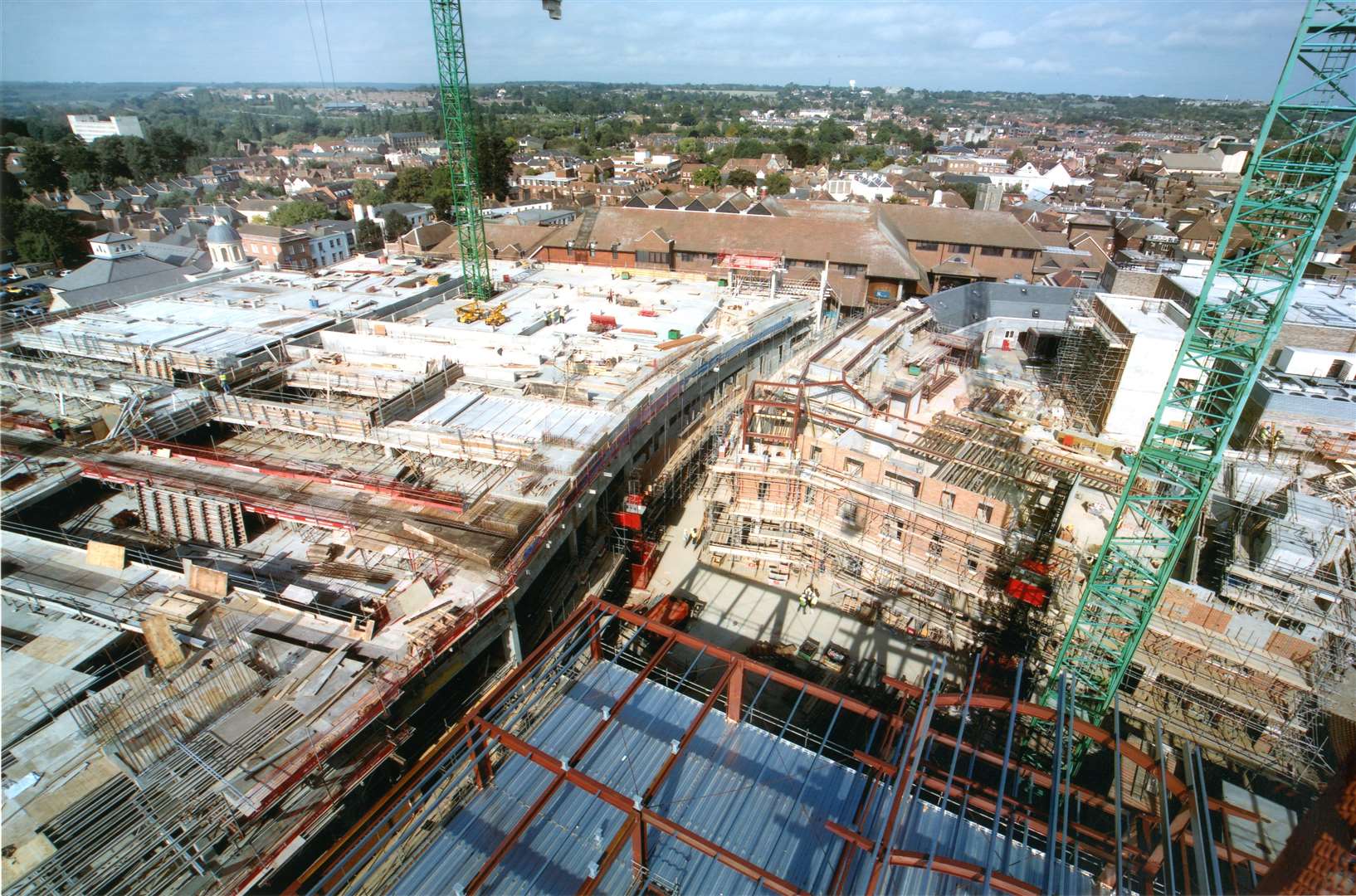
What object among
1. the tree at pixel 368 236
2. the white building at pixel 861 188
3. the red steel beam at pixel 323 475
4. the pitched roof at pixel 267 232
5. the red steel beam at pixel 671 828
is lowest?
the tree at pixel 368 236

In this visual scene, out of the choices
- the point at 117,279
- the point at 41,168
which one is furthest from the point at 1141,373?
the point at 41,168

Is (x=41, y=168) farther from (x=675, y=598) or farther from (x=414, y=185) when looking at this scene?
(x=675, y=598)

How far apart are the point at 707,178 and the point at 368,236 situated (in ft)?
182

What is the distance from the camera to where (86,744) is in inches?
504

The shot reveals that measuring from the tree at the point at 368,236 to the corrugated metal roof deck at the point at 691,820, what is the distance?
257 feet

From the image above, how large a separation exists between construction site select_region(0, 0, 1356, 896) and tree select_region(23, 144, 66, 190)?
285ft

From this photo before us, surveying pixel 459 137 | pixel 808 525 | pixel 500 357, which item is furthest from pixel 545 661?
pixel 459 137

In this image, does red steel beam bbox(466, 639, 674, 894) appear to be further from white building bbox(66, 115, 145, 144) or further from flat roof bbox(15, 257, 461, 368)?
white building bbox(66, 115, 145, 144)

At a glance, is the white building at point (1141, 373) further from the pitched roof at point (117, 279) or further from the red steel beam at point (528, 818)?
the pitched roof at point (117, 279)

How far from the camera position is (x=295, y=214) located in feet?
265

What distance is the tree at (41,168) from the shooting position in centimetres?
9031

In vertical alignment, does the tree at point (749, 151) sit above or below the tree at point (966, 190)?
above

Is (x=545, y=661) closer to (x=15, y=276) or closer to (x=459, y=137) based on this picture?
(x=459, y=137)

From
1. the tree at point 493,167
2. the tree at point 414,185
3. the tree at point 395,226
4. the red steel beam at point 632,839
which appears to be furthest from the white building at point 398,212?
the red steel beam at point 632,839
